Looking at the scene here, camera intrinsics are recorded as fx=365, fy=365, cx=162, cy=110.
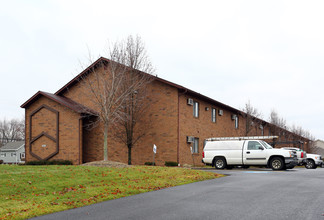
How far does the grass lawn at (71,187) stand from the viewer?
896 centimetres

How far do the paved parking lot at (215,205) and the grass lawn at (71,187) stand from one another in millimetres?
709

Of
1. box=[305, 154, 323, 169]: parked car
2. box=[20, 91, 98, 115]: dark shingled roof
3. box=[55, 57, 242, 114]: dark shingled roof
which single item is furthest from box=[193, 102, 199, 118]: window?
box=[305, 154, 323, 169]: parked car

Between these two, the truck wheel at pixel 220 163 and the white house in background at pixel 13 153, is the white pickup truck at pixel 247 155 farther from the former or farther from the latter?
the white house in background at pixel 13 153

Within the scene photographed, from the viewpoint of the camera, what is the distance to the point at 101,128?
94.8 ft

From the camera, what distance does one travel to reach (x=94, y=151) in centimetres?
2903

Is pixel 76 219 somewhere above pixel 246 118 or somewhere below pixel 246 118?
→ below

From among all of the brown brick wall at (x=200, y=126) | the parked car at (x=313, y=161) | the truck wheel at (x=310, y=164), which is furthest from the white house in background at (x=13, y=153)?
the parked car at (x=313, y=161)

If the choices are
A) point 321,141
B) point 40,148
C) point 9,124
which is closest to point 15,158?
point 9,124

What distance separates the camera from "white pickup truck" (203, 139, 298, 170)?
69.3 feet

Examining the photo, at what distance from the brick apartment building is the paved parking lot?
15245 mm

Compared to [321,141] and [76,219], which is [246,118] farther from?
[321,141]

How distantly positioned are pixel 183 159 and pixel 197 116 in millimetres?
4624

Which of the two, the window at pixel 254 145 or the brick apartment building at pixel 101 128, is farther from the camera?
the brick apartment building at pixel 101 128

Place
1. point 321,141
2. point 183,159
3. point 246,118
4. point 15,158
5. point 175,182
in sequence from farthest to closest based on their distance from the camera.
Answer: point 321,141 < point 15,158 < point 246,118 < point 183,159 < point 175,182
